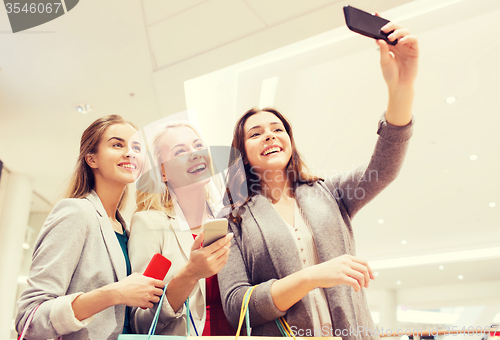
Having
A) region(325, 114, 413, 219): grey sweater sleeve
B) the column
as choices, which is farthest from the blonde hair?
the column

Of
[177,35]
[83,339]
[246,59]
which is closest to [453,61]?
[246,59]

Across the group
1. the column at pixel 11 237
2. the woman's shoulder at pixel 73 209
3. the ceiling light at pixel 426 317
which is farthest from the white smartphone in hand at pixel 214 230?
the ceiling light at pixel 426 317

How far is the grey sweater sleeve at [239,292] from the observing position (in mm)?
698

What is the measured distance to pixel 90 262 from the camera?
2.63ft

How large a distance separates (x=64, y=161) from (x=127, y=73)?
1.48 meters

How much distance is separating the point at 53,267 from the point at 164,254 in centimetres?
23

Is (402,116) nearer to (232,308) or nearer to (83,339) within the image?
(232,308)

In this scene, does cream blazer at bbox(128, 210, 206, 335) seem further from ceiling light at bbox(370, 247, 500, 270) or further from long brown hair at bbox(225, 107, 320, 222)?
ceiling light at bbox(370, 247, 500, 270)

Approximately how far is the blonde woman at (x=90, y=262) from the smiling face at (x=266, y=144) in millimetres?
320

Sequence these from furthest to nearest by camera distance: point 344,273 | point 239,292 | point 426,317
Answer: point 426,317, point 239,292, point 344,273

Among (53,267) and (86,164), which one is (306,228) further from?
(86,164)

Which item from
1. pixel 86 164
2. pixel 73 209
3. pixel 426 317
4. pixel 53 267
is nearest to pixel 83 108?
pixel 86 164

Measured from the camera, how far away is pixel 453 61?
2703 mm

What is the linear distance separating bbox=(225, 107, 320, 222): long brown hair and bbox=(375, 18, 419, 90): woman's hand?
0.97ft
